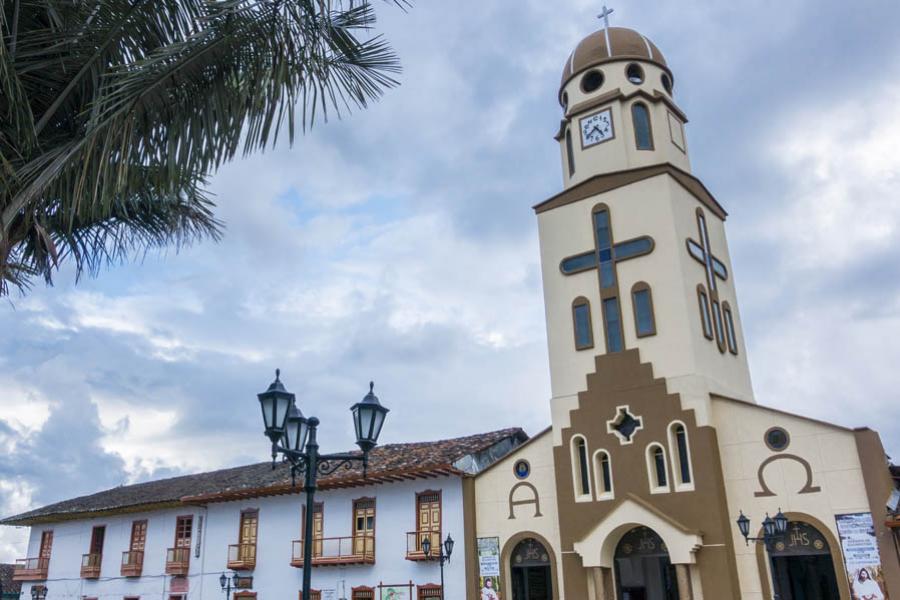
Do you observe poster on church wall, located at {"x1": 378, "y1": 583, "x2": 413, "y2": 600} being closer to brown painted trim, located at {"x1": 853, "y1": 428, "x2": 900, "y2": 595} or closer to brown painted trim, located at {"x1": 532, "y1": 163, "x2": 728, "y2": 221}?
brown painted trim, located at {"x1": 532, "y1": 163, "x2": 728, "y2": 221}

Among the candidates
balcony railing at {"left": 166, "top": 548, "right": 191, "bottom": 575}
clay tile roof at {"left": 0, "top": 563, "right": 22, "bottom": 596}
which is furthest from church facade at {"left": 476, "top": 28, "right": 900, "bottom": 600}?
clay tile roof at {"left": 0, "top": 563, "right": 22, "bottom": 596}

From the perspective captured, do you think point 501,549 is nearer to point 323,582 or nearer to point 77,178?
point 323,582

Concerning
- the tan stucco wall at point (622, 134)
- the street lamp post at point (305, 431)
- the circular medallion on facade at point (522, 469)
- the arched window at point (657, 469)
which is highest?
the tan stucco wall at point (622, 134)

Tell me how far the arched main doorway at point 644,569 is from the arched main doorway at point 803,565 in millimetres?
2340

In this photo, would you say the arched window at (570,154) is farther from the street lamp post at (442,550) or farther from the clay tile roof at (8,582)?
the clay tile roof at (8,582)

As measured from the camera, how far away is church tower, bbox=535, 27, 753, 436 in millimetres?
18594

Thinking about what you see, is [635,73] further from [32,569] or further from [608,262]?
[32,569]

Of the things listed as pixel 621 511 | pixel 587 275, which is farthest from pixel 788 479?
pixel 587 275

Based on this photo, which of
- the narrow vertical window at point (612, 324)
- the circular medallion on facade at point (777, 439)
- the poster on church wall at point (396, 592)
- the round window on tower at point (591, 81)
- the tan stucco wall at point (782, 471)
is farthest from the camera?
the round window on tower at point (591, 81)

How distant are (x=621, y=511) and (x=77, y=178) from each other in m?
14.2

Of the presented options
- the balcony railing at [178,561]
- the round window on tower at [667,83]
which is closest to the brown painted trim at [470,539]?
the balcony railing at [178,561]

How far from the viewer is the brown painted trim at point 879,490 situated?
14.9m

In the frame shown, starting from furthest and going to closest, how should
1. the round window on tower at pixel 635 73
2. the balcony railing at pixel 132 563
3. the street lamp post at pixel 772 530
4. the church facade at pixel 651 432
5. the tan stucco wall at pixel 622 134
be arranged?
the balcony railing at pixel 132 563
the round window on tower at pixel 635 73
the tan stucco wall at pixel 622 134
the church facade at pixel 651 432
the street lamp post at pixel 772 530

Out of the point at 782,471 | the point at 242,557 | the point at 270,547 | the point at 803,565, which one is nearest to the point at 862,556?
the point at 803,565
